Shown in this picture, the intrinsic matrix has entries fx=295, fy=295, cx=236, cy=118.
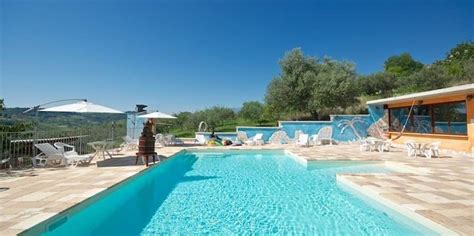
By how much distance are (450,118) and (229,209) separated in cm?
1200

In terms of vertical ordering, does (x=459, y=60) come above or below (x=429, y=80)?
above

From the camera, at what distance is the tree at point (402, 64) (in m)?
45.1

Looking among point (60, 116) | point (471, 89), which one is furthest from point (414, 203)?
point (60, 116)

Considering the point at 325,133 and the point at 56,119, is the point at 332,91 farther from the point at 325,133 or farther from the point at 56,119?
the point at 56,119

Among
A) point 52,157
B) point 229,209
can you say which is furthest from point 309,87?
point 229,209

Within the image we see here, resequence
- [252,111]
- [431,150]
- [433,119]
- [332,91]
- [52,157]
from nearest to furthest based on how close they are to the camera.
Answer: [52,157], [431,150], [433,119], [332,91], [252,111]

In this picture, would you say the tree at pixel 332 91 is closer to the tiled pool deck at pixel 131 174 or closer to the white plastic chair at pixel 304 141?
the white plastic chair at pixel 304 141

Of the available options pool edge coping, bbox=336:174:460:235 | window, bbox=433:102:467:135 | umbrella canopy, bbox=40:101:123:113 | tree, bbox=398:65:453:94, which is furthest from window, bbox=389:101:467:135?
umbrella canopy, bbox=40:101:123:113

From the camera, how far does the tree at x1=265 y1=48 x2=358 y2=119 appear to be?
794 inches

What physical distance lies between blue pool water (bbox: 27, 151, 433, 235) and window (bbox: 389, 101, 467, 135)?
7186 mm

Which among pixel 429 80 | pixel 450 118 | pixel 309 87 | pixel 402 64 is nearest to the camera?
pixel 450 118

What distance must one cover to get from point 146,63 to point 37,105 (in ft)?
39.7

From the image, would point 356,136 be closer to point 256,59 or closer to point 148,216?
point 256,59

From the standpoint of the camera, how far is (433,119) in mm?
13688
